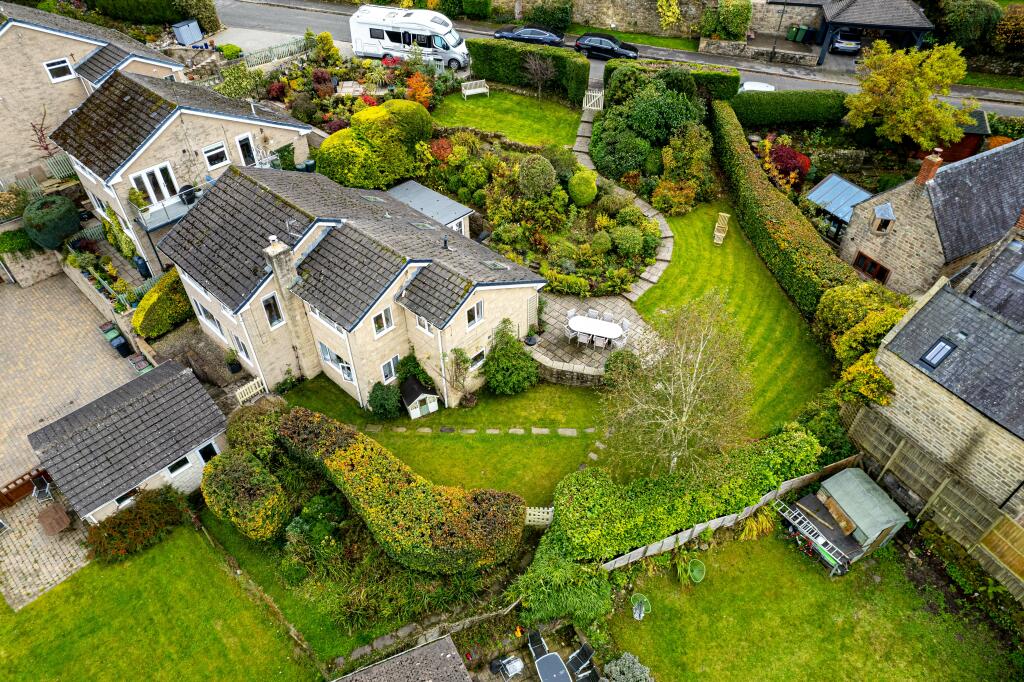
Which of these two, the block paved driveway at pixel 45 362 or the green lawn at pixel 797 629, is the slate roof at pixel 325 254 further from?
the green lawn at pixel 797 629

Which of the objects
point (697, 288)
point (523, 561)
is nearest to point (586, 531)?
point (523, 561)

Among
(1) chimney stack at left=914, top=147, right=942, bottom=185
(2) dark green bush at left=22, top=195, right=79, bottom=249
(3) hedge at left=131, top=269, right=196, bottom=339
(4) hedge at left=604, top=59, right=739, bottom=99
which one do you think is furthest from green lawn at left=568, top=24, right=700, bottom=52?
(2) dark green bush at left=22, top=195, right=79, bottom=249

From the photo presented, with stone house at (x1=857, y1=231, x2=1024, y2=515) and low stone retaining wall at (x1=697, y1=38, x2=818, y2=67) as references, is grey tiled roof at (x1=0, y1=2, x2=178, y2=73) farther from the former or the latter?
stone house at (x1=857, y1=231, x2=1024, y2=515)

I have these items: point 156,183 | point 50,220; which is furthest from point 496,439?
point 50,220

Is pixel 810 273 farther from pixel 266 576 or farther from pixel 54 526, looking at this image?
pixel 54 526

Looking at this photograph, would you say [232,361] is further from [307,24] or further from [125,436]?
[307,24]
